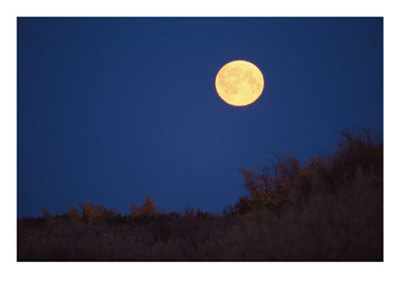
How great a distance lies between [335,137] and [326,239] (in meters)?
4.67

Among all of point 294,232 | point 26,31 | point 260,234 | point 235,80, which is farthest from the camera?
point 235,80

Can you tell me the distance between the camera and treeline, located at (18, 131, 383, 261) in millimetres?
4395

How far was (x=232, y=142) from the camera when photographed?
47188 millimetres

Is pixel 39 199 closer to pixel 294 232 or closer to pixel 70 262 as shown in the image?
pixel 70 262

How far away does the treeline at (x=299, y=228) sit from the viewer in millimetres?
4395

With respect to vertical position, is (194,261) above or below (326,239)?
below

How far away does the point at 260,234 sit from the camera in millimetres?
4938

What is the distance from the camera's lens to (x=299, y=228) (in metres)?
4.70
